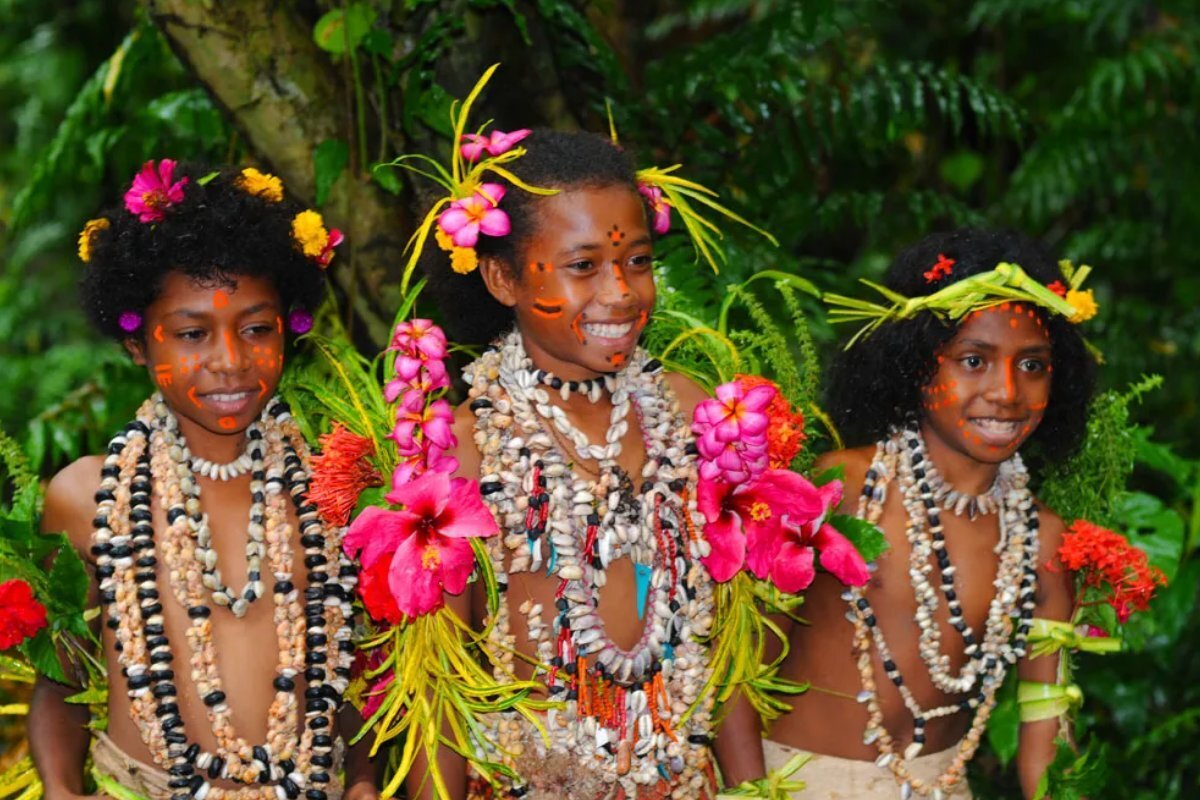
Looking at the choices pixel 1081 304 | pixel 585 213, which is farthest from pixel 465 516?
pixel 1081 304

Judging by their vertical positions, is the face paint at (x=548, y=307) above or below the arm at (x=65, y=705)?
above

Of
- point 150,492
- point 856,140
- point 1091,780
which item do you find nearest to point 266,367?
point 150,492

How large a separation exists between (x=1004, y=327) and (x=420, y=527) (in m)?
1.19

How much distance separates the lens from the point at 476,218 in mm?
2355

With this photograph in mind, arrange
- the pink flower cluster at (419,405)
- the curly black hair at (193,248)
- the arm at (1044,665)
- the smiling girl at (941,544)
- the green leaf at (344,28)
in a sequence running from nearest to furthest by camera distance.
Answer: the pink flower cluster at (419,405) < the curly black hair at (193,248) < the smiling girl at (941,544) < the arm at (1044,665) < the green leaf at (344,28)

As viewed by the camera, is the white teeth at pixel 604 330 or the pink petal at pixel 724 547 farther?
the pink petal at pixel 724 547

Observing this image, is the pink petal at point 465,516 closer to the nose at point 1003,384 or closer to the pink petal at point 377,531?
the pink petal at point 377,531

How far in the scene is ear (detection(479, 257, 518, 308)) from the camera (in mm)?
2430

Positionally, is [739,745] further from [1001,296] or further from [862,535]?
[1001,296]

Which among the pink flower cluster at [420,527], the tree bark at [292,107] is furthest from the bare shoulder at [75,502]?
the tree bark at [292,107]

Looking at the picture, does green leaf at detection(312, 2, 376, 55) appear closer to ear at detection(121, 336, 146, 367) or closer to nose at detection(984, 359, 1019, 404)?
ear at detection(121, 336, 146, 367)

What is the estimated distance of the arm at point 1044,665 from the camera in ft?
9.08

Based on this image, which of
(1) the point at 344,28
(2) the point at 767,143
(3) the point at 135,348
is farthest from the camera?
(2) the point at 767,143

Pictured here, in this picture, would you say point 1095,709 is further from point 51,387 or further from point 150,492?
point 51,387
